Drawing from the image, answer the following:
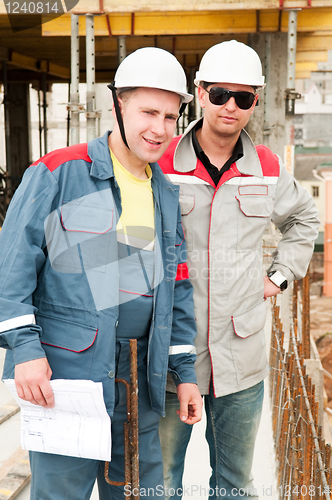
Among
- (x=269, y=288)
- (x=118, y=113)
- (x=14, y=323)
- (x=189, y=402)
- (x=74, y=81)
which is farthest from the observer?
(x=74, y=81)

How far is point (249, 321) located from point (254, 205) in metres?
0.57

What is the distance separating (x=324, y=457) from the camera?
9.91 ft

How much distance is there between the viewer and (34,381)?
1.89 meters

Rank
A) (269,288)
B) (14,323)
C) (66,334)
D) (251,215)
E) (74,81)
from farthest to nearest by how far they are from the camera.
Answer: (74,81) → (269,288) → (251,215) → (66,334) → (14,323)

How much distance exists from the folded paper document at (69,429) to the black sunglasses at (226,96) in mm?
1479

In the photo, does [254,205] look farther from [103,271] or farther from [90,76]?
[90,76]

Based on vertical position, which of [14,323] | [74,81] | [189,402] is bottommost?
[189,402]

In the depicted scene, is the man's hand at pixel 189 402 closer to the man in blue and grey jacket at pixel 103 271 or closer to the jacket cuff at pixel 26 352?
the man in blue and grey jacket at pixel 103 271

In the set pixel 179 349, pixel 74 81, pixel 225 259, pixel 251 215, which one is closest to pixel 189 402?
pixel 179 349

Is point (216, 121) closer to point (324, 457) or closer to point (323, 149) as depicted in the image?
point (324, 457)

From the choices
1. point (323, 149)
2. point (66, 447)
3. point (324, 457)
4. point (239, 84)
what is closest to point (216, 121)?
point (239, 84)

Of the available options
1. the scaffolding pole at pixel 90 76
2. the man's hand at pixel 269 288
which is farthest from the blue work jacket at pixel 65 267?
the scaffolding pole at pixel 90 76

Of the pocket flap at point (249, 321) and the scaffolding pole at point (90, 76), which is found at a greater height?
the scaffolding pole at point (90, 76)

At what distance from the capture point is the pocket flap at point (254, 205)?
2.57 m
